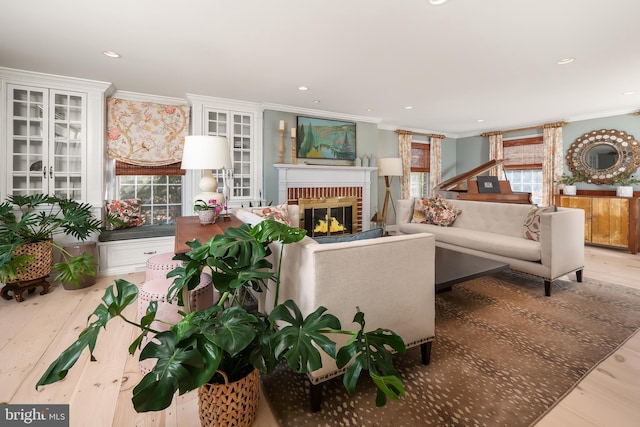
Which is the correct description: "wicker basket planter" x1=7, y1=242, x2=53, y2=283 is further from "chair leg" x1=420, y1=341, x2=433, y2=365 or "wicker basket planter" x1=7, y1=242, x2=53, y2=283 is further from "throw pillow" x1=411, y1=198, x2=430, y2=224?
"throw pillow" x1=411, y1=198, x2=430, y2=224

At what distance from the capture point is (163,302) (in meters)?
1.57

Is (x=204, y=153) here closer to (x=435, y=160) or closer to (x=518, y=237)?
(x=518, y=237)

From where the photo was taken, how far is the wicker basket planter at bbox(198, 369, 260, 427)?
45.9 inches

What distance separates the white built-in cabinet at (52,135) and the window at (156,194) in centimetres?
52

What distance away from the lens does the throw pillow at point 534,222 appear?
122 inches

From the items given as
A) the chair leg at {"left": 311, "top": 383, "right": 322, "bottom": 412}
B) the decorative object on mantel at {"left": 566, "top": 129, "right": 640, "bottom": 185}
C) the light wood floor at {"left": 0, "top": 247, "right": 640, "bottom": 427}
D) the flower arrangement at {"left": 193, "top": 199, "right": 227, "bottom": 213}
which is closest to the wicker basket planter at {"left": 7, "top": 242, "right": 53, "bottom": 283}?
the light wood floor at {"left": 0, "top": 247, "right": 640, "bottom": 427}

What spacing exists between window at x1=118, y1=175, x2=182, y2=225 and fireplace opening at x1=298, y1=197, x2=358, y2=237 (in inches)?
73.1

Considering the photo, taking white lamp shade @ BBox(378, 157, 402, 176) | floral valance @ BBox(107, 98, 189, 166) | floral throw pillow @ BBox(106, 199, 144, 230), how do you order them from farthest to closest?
white lamp shade @ BBox(378, 157, 402, 176) → floral valance @ BBox(107, 98, 189, 166) → floral throw pillow @ BBox(106, 199, 144, 230)

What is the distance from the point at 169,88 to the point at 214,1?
2114 millimetres

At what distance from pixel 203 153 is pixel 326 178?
2810 millimetres

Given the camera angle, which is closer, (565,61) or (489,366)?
(489,366)

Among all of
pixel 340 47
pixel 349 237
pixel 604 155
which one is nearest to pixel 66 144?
pixel 340 47

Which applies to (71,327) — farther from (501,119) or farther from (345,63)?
(501,119)

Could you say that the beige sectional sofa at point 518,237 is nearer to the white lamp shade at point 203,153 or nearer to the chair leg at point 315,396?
the chair leg at point 315,396
